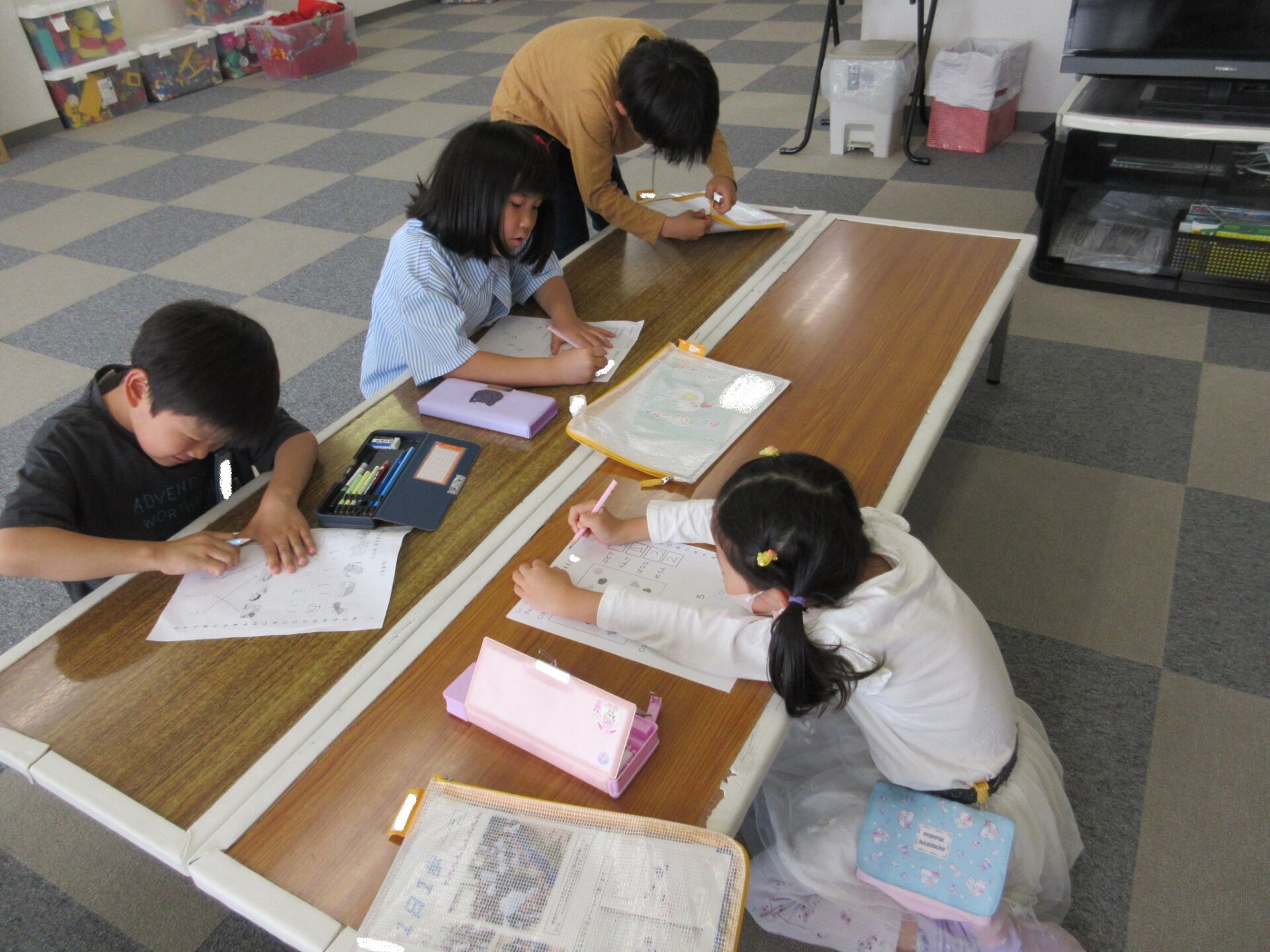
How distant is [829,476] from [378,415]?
0.77 meters

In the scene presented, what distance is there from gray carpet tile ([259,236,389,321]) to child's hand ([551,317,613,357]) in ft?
4.80

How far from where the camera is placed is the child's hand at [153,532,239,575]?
3.53 ft

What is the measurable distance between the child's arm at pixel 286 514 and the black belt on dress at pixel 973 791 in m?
0.85

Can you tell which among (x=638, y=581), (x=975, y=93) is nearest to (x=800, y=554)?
(x=638, y=581)

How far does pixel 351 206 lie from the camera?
11.8ft

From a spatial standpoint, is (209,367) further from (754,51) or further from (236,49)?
(236,49)

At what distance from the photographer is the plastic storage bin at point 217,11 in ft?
16.8

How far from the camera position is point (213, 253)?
10.8ft

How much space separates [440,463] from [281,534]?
0.23 meters

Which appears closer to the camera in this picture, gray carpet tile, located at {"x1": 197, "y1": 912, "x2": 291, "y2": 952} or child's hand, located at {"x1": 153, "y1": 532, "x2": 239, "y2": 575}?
child's hand, located at {"x1": 153, "y1": 532, "x2": 239, "y2": 575}

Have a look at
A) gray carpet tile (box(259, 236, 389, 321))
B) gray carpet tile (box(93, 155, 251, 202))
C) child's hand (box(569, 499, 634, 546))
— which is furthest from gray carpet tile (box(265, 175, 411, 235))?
child's hand (box(569, 499, 634, 546))

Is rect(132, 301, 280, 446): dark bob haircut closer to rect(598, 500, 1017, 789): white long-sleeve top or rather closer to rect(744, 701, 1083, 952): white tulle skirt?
rect(598, 500, 1017, 789): white long-sleeve top

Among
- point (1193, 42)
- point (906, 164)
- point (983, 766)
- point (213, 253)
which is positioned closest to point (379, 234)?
point (213, 253)

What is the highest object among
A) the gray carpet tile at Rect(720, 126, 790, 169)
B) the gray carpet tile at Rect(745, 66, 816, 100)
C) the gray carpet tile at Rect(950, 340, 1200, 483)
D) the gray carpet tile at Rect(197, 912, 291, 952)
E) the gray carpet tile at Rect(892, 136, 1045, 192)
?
the gray carpet tile at Rect(745, 66, 816, 100)
